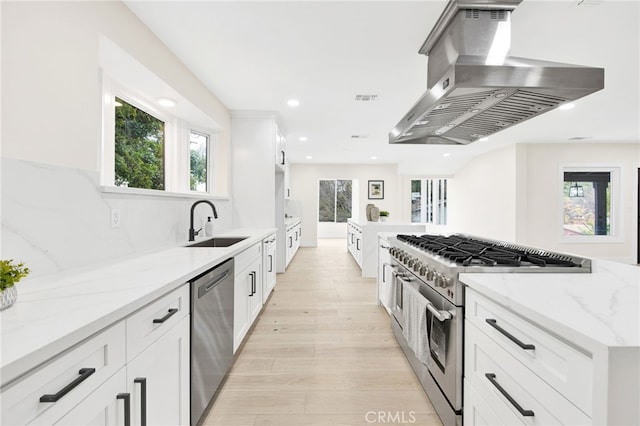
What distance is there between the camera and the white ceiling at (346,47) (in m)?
1.87

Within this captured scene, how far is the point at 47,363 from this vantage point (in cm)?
68

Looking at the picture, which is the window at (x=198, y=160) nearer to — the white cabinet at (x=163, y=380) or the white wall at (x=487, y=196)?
the white cabinet at (x=163, y=380)

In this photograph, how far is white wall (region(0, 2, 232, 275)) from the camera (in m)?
1.17

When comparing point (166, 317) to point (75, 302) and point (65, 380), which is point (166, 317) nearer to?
point (75, 302)

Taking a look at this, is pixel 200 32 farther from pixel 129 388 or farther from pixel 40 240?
pixel 129 388

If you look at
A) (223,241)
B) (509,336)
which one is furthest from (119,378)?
(223,241)

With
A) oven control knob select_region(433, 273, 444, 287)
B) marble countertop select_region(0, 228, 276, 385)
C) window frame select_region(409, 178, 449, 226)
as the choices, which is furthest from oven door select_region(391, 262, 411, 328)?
window frame select_region(409, 178, 449, 226)

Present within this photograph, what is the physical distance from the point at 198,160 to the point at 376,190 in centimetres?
636

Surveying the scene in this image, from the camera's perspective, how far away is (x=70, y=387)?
0.73m

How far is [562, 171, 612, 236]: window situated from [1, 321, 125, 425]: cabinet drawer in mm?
7998

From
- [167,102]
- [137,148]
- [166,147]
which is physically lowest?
[137,148]

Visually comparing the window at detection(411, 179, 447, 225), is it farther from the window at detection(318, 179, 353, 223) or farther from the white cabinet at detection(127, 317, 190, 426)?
the white cabinet at detection(127, 317, 190, 426)

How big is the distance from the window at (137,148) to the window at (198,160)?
426 mm

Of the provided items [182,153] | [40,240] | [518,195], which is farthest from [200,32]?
[518,195]
